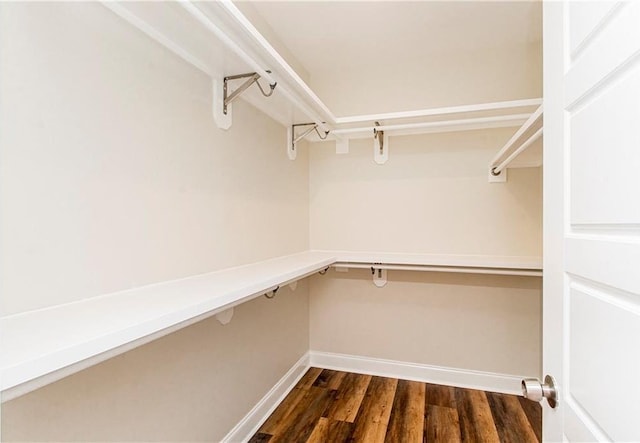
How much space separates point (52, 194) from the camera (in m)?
0.79

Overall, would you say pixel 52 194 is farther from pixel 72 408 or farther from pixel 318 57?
pixel 318 57

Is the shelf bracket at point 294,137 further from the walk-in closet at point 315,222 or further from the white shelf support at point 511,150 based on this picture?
the white shelf support at point 511,150

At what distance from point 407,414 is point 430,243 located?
106 cm

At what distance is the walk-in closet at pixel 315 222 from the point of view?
55cm

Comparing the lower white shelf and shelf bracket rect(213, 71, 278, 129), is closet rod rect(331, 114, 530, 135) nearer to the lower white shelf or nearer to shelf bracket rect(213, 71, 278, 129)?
shelf bracket rect(213, 71, 278, 129)

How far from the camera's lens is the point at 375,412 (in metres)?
1.86

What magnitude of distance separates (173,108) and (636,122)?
1.24 meters

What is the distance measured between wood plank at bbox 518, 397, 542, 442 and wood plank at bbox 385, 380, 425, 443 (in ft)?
1.87

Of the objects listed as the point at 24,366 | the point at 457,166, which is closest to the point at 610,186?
the point at 24,366

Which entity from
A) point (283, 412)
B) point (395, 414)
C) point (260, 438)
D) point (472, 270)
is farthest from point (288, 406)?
point (472, 270)

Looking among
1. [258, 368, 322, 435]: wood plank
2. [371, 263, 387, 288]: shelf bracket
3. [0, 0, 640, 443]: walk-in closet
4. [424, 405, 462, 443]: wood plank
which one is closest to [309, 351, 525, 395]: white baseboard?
[0, 0, 640, 443]: walk-in closet

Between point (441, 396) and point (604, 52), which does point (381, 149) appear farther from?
point (604, 52)

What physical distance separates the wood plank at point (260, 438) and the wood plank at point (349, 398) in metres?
0.35

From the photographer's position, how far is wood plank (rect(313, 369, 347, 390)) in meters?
2.16
